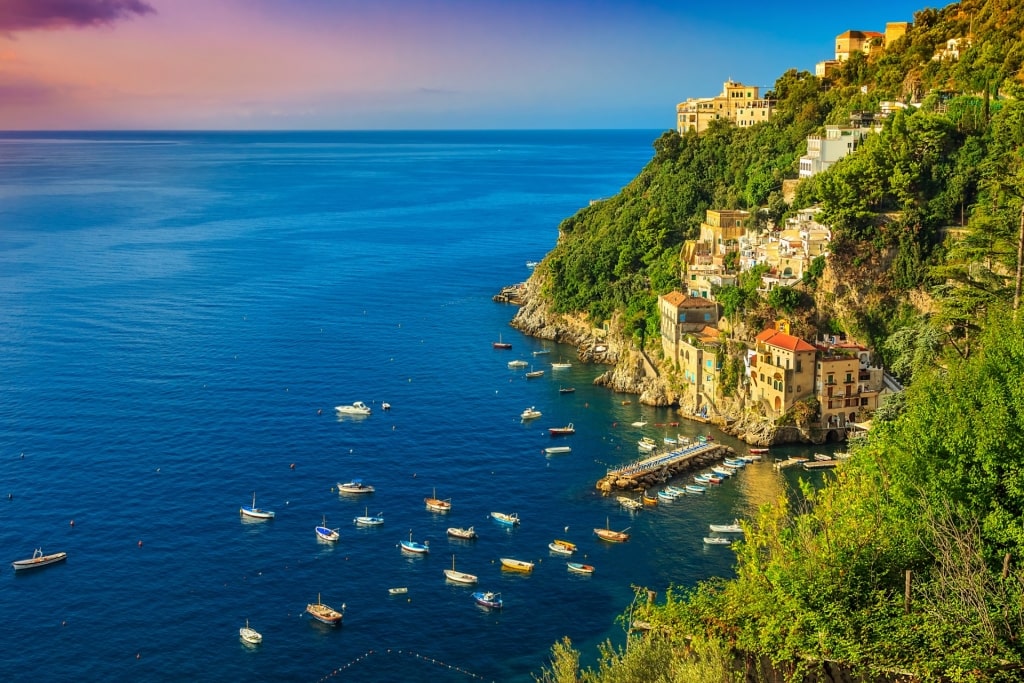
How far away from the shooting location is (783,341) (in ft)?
228

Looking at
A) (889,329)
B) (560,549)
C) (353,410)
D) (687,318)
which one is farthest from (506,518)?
(889,329)

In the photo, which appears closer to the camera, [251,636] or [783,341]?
[251,636]

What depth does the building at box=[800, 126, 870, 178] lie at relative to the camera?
88625 mm

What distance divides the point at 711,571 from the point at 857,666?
25209 mm

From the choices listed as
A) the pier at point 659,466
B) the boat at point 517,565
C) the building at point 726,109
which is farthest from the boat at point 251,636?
the building at point 726,109

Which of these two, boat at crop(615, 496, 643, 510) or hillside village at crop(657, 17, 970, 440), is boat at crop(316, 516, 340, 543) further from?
hillside village at crop(657, 17, 970, 440)

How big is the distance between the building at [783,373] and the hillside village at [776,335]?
0.07m

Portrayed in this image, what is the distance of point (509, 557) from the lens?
52.1m

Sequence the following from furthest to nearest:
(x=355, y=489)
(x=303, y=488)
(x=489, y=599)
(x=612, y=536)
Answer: (x=303, y=488), (x=355, y=489), (x=612, y=536), (x=489, y=599)

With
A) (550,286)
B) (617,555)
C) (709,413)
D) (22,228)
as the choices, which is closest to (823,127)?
(550,286)

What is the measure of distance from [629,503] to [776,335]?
65.2 ft

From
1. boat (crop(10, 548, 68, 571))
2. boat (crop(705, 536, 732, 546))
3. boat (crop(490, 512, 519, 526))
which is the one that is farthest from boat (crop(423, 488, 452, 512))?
boat (crop(10, 548, 68, 571))

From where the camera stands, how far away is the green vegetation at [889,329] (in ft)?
83.7

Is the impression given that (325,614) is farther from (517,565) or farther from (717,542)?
(717,542)
